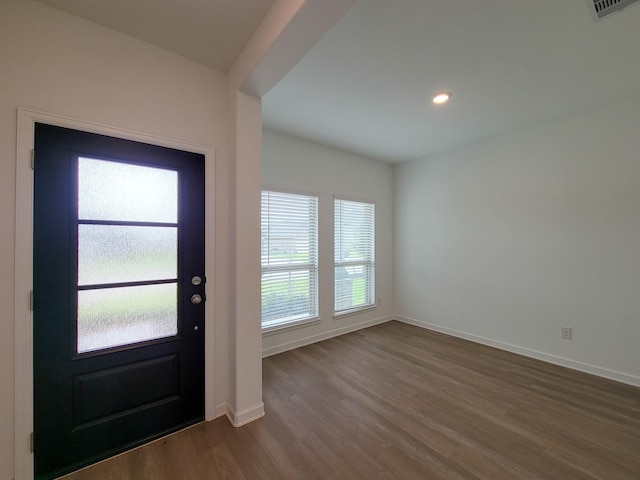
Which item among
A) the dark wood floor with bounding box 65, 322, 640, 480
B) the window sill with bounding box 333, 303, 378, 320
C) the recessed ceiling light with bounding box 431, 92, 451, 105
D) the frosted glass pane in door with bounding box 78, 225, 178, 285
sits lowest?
the dark wood floor with bounding box 65, 322, 640, 480

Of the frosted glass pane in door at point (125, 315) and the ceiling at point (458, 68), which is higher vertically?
the ceiling at point (458, 68)

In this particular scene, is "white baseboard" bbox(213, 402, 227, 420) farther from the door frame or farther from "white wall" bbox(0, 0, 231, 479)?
the door frame

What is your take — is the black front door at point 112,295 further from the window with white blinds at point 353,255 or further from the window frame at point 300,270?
the window with white blinds at point 353,255

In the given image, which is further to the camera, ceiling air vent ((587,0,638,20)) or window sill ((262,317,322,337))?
window sill ((262,317,322,337))

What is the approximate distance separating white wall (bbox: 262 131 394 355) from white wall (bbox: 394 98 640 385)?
60 cm

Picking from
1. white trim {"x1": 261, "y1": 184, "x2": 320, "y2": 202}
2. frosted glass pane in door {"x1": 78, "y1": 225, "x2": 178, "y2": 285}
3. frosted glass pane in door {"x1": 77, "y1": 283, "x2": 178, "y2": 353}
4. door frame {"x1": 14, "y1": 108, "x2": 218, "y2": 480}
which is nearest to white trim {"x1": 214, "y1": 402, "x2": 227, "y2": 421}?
frosted glass pane in door {"x1": 77, "y1": 283, "x2": 178, "y2": 353}

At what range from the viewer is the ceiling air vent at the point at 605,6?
4.94 feet

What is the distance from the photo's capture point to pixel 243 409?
201cm

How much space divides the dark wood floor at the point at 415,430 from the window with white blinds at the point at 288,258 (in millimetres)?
723

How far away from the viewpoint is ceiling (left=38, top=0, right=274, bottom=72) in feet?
5.08

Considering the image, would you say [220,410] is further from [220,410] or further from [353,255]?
[353,255]

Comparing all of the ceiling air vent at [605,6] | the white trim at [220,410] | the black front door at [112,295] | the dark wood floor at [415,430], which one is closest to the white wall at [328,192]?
the dark wood floor at [415,430]

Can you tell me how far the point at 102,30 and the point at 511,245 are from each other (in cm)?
452

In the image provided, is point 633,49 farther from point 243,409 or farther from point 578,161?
point 243,409
